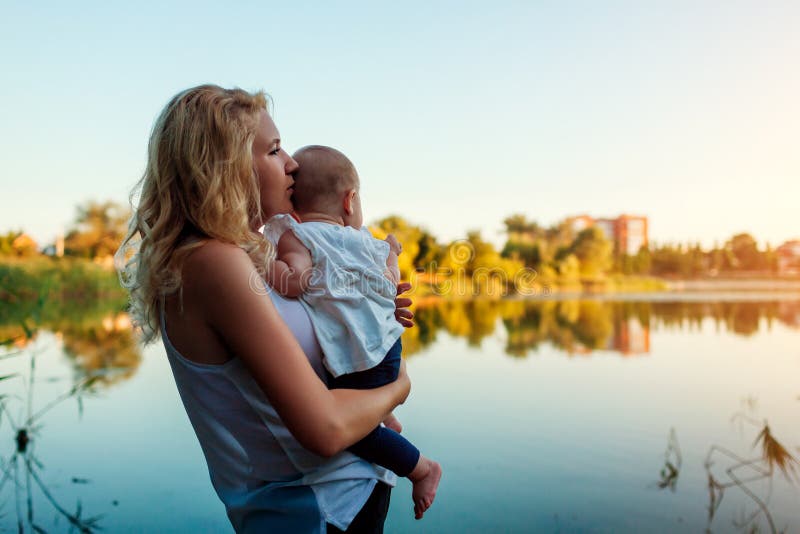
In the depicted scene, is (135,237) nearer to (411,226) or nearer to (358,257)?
(358,257)

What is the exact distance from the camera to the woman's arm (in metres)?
0.92

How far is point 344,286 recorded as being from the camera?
3.75 ft

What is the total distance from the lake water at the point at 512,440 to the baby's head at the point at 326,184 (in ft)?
8.78

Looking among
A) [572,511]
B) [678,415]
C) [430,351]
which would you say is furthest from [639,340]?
[572,511]

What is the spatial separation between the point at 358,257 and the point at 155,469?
16.8 ft

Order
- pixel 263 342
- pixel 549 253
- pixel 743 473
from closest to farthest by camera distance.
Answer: pixel 263 342 < pixel 743 473 < pixel 549 253

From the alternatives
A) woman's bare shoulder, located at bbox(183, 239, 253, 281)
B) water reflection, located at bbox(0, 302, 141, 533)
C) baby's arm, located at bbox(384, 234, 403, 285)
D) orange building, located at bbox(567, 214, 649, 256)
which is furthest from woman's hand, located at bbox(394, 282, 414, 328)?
orange building, located at bbox(567, 214, 649, 256)

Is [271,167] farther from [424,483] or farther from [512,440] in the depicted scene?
[512,440]

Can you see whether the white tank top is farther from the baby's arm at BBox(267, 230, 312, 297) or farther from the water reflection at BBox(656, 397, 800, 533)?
the water reflection at BBox(656, 397, 800, 533)

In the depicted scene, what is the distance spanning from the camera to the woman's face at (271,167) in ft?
3.67

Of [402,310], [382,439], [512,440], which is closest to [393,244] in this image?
[402,310]

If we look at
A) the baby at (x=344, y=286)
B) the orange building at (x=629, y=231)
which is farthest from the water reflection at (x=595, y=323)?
the orange building at (x=629, y=231)

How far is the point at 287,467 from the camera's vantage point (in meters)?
1.06

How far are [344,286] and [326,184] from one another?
0.31m
